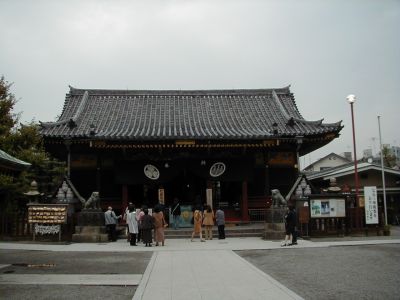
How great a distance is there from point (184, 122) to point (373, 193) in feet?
34.9

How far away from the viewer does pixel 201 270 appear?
1091cm

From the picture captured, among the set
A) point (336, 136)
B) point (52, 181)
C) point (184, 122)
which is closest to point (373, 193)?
point (336, 136)

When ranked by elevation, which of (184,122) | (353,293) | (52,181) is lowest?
(353,293)

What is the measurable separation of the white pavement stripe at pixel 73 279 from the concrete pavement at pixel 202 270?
0.14 metres

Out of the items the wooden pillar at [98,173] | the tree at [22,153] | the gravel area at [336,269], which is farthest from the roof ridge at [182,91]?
the gravel area at [336,269]

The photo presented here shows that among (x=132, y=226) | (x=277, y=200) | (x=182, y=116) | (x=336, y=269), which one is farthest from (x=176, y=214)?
(x=336, y=269)

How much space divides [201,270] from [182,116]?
15.1 m

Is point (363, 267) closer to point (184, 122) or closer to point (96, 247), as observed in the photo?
point (96, 247)

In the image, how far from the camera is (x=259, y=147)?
2206cm

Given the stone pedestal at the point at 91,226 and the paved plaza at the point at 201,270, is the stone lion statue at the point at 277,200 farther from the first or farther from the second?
the stone pedestal at the point at 91,226

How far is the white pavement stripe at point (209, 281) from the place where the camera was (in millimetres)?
7984

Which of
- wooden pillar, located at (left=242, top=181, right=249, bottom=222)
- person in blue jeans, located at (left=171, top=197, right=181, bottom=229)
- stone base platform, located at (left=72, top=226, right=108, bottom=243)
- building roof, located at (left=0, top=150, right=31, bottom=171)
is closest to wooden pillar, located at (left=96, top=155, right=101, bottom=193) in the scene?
stone base platform, located at (left=72, top=226, right=108, bottom=243)

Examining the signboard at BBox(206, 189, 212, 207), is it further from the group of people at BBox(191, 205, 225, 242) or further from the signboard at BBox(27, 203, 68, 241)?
the signboard at BBox(27, 203, 68, 241)

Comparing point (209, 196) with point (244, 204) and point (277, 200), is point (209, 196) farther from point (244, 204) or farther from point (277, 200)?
point (277, 200)
